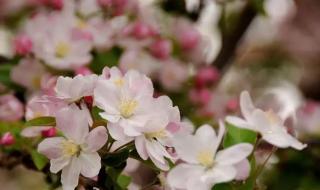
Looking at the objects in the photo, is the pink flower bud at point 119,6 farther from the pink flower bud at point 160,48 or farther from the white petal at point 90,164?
the white petal at point 90,164

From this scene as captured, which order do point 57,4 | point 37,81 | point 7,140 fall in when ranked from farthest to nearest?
point 57,4
point 37,81
point 7,140

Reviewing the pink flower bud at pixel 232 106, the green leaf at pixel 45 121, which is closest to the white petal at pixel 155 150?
the green leaf at pixel 45 121

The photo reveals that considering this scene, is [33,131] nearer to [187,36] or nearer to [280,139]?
[280,139]

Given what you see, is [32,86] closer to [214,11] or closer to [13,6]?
[214,11]

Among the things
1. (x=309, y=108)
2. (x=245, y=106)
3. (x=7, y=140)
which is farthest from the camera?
(x=309, y=108)

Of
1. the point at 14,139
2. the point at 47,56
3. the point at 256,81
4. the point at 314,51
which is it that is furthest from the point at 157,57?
the point at 314,51

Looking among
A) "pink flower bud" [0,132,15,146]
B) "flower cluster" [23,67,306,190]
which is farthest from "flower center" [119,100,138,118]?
"pink flower bud" [0,132,15,146]

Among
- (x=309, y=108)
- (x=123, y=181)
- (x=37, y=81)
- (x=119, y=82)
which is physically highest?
(x=119, y=82)

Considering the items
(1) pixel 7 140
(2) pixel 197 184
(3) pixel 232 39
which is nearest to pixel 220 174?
(2) pixel 197 184
